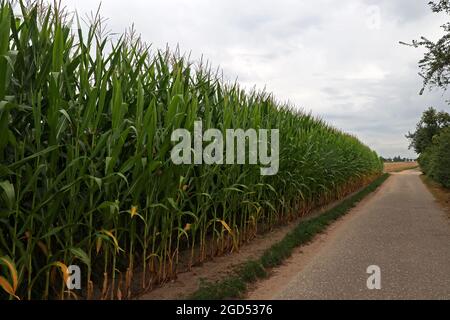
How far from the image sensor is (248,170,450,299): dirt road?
4.16m

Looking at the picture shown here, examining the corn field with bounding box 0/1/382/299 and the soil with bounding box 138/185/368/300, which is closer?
the corn field with bounding box 0/1/382/299

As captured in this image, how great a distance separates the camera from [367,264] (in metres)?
5.24

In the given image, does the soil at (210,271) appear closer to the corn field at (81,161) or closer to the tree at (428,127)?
the corn field at (81,161)

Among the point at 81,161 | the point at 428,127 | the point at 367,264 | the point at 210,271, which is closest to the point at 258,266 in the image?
the point at 210,271

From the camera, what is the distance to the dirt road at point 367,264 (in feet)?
13.6

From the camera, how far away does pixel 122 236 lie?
4.04m

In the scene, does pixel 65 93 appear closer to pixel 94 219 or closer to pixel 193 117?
pixel 94 219

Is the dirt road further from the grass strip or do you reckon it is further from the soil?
the soil

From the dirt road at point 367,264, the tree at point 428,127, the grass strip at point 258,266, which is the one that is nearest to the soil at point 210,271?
the grass strip at point 258,266

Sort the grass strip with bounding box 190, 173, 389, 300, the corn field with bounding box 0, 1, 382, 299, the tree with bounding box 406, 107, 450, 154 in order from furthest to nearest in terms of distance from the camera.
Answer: the tree with bounding box 406, 107, 450, 154, the grass strip with bounding box 190, 173, 389, 300, the corn field with bounding box 0, 1, 382, 299

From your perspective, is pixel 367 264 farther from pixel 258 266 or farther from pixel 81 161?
pixel 81 161

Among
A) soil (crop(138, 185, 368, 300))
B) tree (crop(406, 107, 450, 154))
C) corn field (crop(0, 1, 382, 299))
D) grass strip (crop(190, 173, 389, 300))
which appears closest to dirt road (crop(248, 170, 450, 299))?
grass strip (crop(190, 173, 389, 300))
